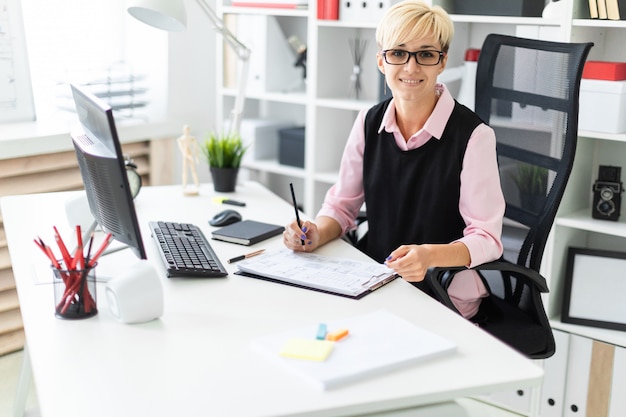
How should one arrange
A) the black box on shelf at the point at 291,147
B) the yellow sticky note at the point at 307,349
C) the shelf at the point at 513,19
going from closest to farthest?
the yellow sticky note at the point at 307,349
the shelf at the point at 513,19
the black box on shelf at the point at 291,147

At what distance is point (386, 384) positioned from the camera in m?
1.40

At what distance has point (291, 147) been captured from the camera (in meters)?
3.62

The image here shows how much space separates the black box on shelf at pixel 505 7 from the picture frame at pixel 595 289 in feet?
2.69

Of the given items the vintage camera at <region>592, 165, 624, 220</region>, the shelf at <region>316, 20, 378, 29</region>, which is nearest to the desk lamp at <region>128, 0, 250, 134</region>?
the shelf at <region>316, 20, 378, 29</region>

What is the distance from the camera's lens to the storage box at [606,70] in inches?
103

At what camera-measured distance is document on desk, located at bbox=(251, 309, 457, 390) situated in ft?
4.61

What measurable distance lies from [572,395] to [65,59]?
2458 mm

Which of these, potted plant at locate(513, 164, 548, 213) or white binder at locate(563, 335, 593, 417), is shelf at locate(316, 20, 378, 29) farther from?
white binder at locate(563, 335, 593, 417)

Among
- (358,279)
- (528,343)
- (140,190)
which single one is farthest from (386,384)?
(140,190)

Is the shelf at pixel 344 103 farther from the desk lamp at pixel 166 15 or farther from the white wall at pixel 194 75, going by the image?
the white wall at pixel 194 75

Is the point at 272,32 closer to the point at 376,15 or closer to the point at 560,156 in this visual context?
the point at 376,15

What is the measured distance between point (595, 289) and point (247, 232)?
1.29 metres

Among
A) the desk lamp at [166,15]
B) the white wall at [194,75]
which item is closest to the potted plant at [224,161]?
the desk lamp at [166,15]

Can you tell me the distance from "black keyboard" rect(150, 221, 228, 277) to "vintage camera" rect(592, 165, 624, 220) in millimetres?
1384
